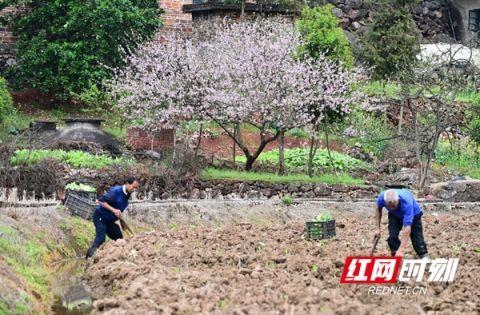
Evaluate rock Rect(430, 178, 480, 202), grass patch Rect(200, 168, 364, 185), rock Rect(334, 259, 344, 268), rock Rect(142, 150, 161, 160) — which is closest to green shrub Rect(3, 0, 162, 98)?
rock Rect(142, 150, 161, 160)

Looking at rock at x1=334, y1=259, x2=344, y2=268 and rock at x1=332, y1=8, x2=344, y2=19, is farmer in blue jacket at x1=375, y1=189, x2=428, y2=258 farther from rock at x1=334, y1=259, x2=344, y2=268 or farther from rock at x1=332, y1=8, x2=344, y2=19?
rock at x1=332, y1=8, x2=344, y2=19

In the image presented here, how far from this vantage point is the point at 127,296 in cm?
1387

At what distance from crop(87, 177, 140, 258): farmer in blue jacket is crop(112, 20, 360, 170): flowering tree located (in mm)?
9674

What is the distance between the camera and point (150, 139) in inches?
1182

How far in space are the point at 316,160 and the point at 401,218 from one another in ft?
48.1

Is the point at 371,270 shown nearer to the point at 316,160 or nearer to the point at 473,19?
the point at 316,160

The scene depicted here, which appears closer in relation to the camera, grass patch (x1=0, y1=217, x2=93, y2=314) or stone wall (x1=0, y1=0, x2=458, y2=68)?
grass patch (x1=0, y1=217, x2=93, y2=314)

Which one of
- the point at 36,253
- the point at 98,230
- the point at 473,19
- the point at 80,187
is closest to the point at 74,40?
the point at 80,187

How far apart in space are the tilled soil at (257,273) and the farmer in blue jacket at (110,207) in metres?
0.29

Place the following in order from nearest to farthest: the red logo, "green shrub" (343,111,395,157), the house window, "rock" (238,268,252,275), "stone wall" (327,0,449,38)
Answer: the red logo → "rock" (238,268,252,275) → "green shrub" (343,111,395,157) → "stone wall" (327,0,449,38) → the house window

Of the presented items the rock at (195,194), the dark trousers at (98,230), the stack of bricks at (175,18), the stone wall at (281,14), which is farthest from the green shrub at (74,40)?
the dark trousers at (98,230)

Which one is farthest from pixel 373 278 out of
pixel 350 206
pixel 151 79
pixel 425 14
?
pixel 425 14

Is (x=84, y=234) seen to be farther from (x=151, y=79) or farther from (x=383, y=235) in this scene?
(x=151, y=79)

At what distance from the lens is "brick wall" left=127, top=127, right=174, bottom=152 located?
29.9m
